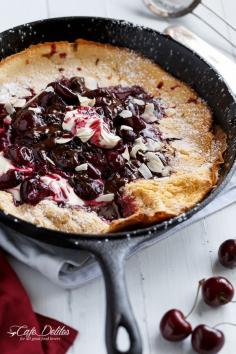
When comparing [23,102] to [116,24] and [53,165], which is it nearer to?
[53,165]

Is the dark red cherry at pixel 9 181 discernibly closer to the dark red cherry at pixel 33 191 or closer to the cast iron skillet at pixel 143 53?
the dark red cherry at pixel 33 191

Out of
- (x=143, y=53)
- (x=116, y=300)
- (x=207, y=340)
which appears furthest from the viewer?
(x=143, y=53)

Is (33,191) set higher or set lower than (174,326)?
higher

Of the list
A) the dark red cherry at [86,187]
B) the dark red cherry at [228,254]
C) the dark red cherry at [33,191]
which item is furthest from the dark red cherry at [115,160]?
the dark red cherry at [228,254]

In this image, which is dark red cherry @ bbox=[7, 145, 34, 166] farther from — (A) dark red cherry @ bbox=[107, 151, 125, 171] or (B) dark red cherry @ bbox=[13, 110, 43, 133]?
(A) dark red cherry @ bbox=[107, 151, 125, 171]

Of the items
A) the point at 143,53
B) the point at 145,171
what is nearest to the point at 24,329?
the point at 145,171

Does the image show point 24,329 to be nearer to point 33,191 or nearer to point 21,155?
point 33,191
